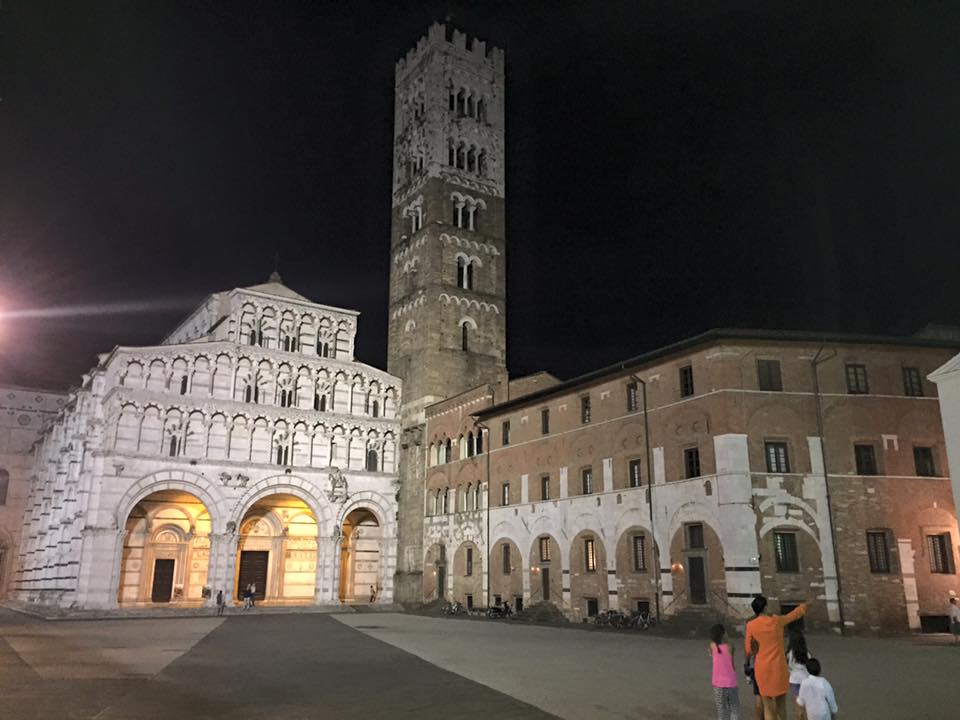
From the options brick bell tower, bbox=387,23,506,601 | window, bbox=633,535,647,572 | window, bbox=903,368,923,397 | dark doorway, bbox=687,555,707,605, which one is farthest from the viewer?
brick bell tower, bbox=387,23,506,601

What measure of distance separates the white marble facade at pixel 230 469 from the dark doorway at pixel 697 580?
25043mm

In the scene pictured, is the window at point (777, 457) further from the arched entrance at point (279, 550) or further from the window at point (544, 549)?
the arched entrance at point (279, 550)

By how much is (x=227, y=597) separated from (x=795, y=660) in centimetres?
3996

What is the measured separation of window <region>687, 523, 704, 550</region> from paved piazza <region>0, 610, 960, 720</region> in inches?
173

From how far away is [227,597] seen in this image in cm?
4297

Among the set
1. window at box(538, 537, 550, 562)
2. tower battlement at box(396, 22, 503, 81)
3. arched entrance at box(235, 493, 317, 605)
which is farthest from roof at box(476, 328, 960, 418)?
tower battlement at box(396, 22, 503, 81)

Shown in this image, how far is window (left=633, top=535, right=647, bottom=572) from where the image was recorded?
3117 centimetres

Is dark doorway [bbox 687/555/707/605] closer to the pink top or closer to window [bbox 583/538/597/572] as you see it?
window [bbox 583/538/597/572]

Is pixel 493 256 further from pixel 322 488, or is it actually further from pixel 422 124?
pixel 322 488

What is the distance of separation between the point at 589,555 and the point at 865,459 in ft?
40.0

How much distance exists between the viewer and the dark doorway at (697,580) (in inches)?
1111

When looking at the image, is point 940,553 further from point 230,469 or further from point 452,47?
point 452,47

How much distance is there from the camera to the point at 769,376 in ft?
96.3

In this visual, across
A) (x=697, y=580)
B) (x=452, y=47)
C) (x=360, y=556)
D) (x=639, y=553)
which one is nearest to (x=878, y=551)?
(x=697, y=580)
